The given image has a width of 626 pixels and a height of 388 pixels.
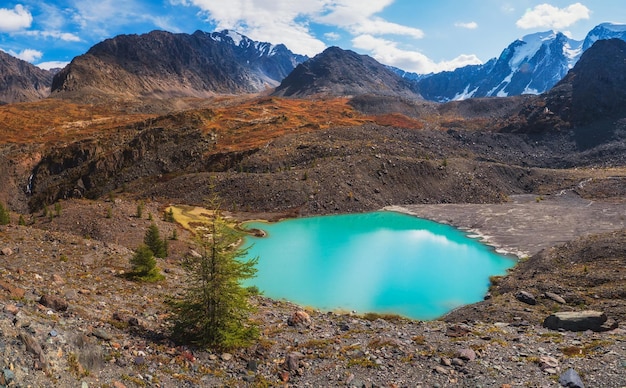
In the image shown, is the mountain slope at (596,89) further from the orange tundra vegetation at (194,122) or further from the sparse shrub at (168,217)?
the sparse shrub at (168,217)

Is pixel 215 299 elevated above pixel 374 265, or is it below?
above

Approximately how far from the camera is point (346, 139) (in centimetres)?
9619

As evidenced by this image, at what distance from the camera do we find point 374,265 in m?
41.9

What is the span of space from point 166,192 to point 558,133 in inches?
4493

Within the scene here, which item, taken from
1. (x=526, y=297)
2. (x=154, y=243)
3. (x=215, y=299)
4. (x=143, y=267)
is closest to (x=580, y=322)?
(x=526, y=297)

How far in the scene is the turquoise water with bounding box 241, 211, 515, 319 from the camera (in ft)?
105

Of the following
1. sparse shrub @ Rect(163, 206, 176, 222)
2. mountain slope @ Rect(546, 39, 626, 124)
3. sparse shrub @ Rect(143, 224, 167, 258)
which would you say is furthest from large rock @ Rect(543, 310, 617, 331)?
Answer: mountain slope @ Rect(546, 39, 626, 124)

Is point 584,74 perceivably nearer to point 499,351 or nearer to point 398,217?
point 398,217

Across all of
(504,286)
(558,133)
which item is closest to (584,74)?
(558,133)

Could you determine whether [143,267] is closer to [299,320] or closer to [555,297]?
[299,320]

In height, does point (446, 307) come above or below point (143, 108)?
below

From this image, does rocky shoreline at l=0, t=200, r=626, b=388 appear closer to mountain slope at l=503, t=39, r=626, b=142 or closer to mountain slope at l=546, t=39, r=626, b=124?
mountain slope at l=503, t=39, r=626, b=142

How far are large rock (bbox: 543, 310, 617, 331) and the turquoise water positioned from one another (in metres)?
9.21

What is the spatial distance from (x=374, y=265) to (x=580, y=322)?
22.6 metres
